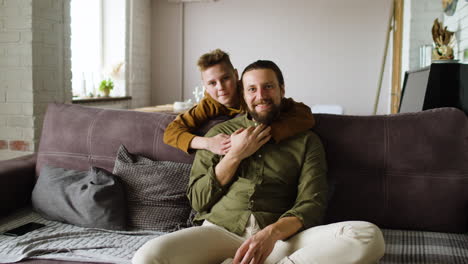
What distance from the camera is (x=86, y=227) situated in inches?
74.4

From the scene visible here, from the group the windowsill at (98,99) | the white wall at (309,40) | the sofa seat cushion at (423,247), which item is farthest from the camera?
the white wall at (309,40)

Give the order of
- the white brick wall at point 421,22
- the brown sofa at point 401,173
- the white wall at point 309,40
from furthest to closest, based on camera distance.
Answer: the white wall at point 309,40 → the white brick wall at point 421,22 → the brown sofa at point 401,173

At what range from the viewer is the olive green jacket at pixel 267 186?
159 centimetres

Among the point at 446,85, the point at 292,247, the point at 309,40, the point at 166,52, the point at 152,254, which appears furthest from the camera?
the point at 166,52

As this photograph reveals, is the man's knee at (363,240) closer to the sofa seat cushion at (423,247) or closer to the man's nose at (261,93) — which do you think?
the sofa seat cushion at (423,247)

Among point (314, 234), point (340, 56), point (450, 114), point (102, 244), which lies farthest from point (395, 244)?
point (340, 56)

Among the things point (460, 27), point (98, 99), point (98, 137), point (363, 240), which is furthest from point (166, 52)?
point (363, 240)

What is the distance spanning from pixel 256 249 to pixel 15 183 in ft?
4.38

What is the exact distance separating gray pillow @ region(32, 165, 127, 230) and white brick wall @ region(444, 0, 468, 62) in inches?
102

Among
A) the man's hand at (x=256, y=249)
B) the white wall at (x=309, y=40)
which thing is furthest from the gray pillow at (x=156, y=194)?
the white wall at (x=309, y=40)

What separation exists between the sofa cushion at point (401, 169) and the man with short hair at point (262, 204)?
0.25 m

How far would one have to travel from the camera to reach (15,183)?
2.08 meters

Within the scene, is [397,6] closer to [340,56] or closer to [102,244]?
[340,56]

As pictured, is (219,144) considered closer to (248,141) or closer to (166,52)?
(248,141)
